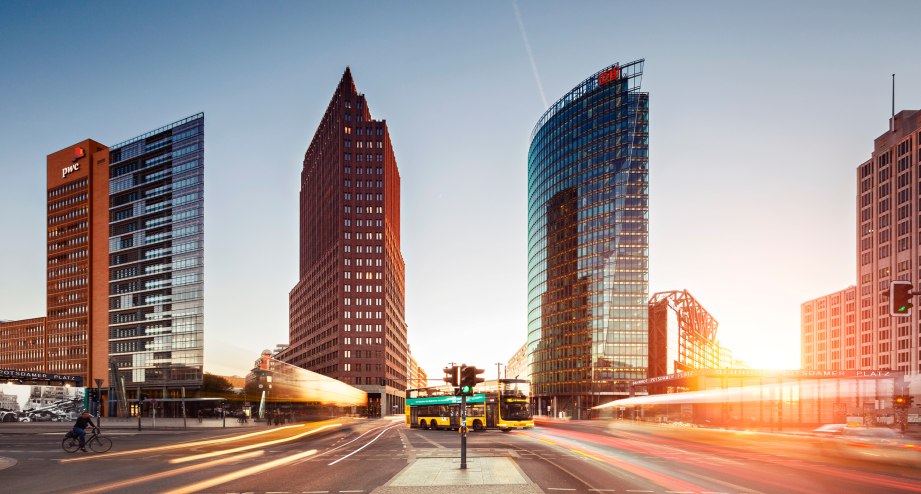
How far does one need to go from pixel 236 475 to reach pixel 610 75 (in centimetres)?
14802

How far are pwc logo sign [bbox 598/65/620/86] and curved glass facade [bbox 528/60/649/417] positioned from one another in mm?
235

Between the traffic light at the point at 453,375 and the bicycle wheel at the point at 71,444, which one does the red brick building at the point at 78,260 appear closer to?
the bicycle wheel at the point at 71,444

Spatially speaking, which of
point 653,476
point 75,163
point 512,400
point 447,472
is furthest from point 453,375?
Result: point 75,163

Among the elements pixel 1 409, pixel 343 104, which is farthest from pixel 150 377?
pixel 343 104

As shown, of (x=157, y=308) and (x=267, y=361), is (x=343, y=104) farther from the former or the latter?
(x=267, y=361)

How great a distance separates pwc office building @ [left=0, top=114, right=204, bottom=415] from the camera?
13575 cm

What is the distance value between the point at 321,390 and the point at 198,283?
74.4 metres

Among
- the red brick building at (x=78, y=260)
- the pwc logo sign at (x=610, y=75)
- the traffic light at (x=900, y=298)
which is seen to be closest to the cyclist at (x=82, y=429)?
the traffic light at (x=900, y=298)

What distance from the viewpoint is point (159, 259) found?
139625 mm

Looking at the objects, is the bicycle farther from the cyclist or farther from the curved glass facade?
the curved glass facade

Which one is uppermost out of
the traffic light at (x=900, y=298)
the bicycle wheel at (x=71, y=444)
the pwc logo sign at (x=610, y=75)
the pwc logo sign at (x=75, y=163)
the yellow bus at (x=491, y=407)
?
the pwc logo sign at (x=610, y=75)

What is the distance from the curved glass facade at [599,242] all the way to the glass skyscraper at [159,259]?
7995 cm

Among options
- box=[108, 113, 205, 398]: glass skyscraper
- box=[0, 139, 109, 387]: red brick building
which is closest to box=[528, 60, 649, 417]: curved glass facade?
box=[108, 113, 205, 398]: glass skyscraper

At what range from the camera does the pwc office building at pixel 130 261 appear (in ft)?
445
